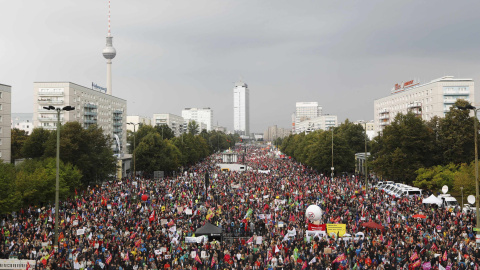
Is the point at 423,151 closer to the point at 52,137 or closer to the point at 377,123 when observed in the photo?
the point at 52,137

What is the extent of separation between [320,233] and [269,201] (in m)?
13.2

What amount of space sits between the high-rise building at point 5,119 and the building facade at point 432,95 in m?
65.6

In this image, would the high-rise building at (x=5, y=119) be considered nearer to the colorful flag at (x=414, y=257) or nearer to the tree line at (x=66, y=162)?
the tree line at (x=66, y=162)

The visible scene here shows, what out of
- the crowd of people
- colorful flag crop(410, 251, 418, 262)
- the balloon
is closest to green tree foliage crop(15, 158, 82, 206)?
the crowd of people

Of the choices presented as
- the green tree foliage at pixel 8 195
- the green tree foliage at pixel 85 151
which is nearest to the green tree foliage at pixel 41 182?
the green tree foliage at pixel 8 195

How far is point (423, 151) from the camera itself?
4772 centimetres

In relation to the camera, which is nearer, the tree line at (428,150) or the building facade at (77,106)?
the tree line at (428,150)

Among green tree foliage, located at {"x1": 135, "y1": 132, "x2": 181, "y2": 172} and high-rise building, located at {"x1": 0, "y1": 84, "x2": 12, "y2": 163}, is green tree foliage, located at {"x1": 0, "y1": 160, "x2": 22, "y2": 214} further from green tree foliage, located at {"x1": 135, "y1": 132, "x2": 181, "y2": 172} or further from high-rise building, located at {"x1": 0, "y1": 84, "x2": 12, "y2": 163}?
green tree foliage, located at {"x1": 135, "y1": 132, "x2": 181, "y2": 172}

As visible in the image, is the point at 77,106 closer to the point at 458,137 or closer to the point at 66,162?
the point at 66,162

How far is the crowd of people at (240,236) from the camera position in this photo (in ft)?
63.3

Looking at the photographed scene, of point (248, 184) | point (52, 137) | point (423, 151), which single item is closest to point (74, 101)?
point (52, 137)

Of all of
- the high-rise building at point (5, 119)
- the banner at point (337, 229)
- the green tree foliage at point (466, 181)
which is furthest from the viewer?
the high-rise building at point (5, 119)

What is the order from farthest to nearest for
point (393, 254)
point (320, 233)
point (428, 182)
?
point (428, 182) → point (320, 233) → point (393, 254)

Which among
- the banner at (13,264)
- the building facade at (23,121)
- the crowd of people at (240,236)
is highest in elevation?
the building facade at (23,121)
